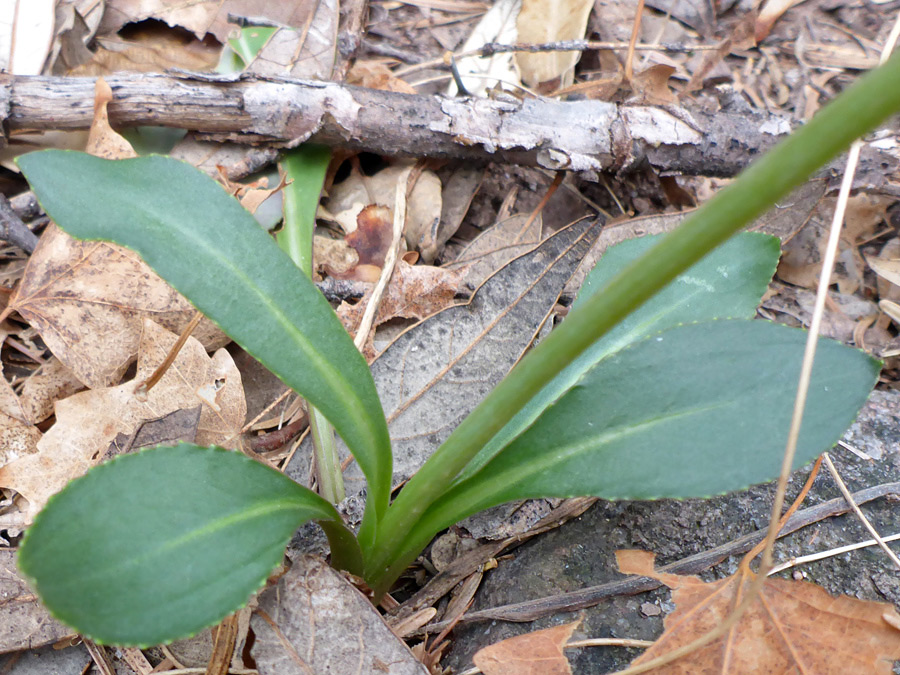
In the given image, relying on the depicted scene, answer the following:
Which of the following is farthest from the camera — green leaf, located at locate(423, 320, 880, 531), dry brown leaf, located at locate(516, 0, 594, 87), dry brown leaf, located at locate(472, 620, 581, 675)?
dry brown leaf, located at locate(516, 0, 594, 87)

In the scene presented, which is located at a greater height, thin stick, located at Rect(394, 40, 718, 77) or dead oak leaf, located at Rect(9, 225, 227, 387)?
thin stick, located at Rect(394, 40, 718, 77)

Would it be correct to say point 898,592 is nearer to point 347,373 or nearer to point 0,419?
point 347,373

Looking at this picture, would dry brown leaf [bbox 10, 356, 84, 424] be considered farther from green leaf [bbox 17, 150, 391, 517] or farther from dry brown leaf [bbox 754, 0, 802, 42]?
dry brown leaf [bbox 754, 0, 802, 42]

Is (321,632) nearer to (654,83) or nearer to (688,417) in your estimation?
(688,417)

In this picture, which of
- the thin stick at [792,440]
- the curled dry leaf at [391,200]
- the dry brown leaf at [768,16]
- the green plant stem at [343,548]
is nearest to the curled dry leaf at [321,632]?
the green plant stem at [343,548]

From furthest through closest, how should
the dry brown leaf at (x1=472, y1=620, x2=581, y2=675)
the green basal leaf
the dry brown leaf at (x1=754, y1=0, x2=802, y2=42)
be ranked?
1. the dry brown leaf at (x1=754, y1=0, x2=802, y2=42)
2. the green basal leaf
3. the dry brown leaf at (x1=472, y1=620, x2=581, y2=675)

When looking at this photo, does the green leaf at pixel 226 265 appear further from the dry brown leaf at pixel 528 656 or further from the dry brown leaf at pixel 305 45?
the dry brown leaf at pixel 305 45

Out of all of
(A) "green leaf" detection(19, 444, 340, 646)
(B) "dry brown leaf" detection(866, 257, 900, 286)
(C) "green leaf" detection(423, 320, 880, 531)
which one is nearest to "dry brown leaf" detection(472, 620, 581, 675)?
(C) "green leaf" detection(423, 320, 880, 531)

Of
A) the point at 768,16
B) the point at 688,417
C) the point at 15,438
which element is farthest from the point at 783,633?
the point at 768,16
